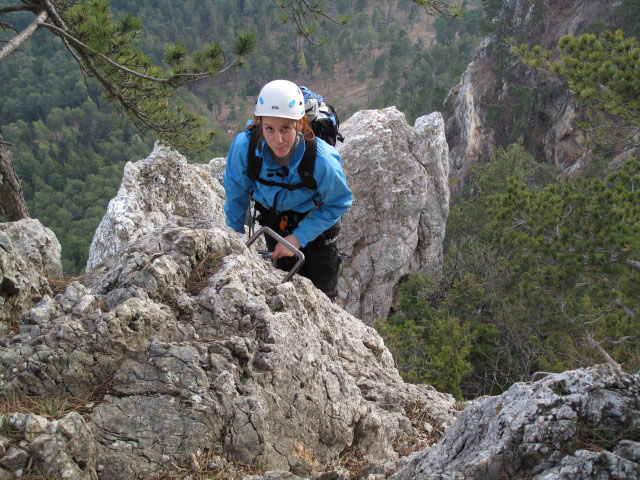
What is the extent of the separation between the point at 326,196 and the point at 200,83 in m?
94.9

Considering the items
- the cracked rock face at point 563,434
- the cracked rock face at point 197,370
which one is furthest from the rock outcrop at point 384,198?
the cracked rock face at point 563,434

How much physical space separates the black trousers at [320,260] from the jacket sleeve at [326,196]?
567 mm

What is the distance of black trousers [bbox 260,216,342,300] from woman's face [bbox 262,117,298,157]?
1.24 metres

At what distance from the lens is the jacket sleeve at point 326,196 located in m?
3.96

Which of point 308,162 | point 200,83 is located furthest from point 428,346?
point 200,83

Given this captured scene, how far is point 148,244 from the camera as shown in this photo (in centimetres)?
363

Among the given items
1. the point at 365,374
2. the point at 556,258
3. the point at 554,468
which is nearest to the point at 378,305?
the point at 556,258

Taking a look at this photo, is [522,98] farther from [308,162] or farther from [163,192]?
[308,162]

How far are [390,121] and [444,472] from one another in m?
14.1

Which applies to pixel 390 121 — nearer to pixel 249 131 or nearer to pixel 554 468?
pixel 249 131

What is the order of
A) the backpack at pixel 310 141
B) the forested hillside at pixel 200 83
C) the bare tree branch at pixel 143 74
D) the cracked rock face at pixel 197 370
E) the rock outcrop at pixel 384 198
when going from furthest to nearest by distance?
the forested hillside at pixel 200 83, the rock outcrop at pixel 384 198, the bare tree branch at pixel 143 74, the backpack at pixel 310 141, the cracked rock face at pixel 197 370

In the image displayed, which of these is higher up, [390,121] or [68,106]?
[68,106]

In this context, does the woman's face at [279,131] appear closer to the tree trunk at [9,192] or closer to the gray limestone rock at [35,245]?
the gray limestone rock at [35,245]

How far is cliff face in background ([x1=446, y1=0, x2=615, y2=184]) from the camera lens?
109 feet
